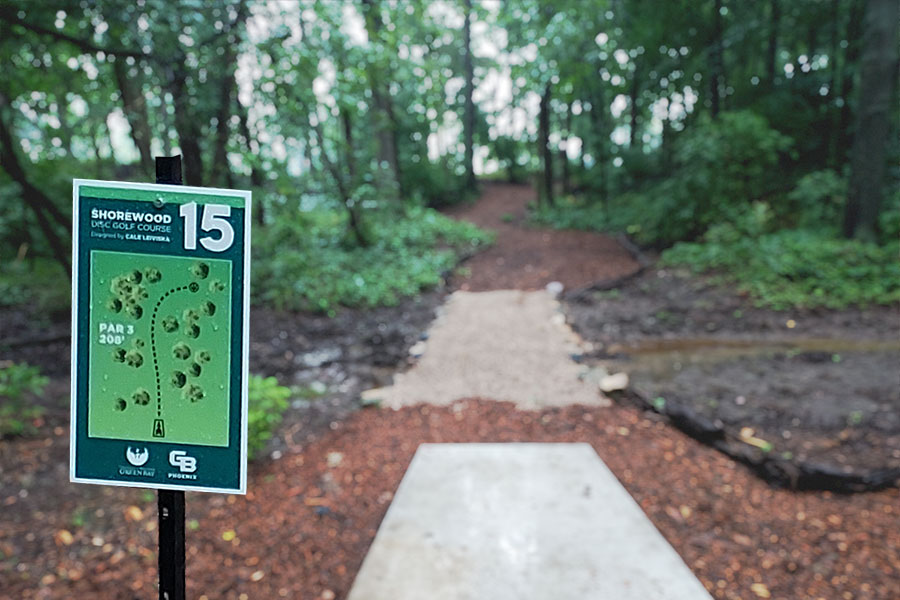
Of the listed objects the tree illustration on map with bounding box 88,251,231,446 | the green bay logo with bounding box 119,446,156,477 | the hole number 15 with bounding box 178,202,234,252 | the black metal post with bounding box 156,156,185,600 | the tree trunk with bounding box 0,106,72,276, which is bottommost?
the black metal post with bounding box 156,156,185,600

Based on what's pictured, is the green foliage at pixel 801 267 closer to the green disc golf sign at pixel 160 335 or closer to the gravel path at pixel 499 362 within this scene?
the gravel path at pixel 499 362

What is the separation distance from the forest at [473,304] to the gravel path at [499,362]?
0.04m

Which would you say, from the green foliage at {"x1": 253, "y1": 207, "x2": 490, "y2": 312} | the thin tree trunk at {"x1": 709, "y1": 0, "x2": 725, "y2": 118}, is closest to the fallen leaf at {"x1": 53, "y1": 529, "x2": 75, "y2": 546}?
the green foliage at {"x1": 253, "y1": 207, "x2": 490, "y2": 312}

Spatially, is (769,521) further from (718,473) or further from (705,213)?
(705,213)

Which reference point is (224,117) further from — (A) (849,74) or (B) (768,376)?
(A) (849,74)

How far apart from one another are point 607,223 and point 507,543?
12690 mm

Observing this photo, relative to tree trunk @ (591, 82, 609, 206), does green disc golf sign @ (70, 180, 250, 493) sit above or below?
below

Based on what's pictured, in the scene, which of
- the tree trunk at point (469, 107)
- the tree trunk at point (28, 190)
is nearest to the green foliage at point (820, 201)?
the tree trunk at point (28, 190)

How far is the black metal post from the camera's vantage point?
1173mm

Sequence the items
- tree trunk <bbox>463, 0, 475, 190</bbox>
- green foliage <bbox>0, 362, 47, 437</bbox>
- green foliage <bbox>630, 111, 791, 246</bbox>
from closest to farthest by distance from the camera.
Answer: green foliage <bbox>0, 362, 47, 437</bbox> < green foliage <bbox>630, 111, 791, 246</bbox> < tree trunk <bbox>463, 0, 475, 190</bbox>

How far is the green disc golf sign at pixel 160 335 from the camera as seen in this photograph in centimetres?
107

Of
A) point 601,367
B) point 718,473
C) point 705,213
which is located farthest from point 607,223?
point 718,473

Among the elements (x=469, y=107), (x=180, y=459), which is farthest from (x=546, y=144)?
(x=180, y=459)

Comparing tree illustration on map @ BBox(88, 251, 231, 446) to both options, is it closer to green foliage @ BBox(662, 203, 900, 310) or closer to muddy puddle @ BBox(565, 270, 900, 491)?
muddy puddle @ BBox(565, 270, 900, 491)
